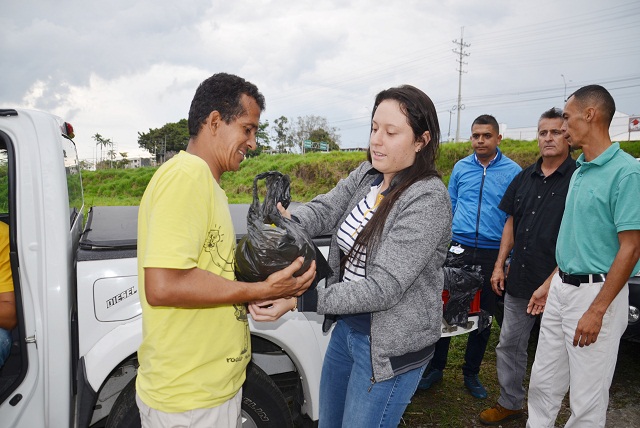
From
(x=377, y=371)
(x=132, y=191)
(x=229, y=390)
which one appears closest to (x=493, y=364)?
(x=377, y=371)

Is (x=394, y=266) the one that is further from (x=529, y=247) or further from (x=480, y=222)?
(x=480, y=222)

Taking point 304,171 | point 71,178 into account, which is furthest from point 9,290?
point 304,171

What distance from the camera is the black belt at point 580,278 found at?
2.64 m

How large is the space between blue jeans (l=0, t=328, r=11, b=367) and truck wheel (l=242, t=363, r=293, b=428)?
50.1 inches

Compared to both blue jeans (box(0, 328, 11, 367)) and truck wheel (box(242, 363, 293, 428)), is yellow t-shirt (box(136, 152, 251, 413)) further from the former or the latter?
blue jeans (box(0, 328, 11, 367))

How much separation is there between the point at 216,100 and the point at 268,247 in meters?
0.62

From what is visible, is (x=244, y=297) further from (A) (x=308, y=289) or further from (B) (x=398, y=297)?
(B) (x=398, y=297)

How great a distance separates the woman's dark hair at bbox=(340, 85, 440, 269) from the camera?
1831 millimetres

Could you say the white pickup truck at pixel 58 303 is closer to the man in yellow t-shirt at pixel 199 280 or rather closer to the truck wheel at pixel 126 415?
the truck wheel at pixel 126 415

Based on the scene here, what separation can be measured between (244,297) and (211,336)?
236mm

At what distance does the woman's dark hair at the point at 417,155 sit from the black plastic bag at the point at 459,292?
1.82 meters

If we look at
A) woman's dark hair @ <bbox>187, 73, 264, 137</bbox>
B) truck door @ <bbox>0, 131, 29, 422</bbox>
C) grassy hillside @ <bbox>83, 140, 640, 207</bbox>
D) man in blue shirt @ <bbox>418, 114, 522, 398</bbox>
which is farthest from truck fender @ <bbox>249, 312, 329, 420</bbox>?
grassy hillside @ <bbox>83, 140, 640, 207</bbox>

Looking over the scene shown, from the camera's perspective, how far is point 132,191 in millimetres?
33969

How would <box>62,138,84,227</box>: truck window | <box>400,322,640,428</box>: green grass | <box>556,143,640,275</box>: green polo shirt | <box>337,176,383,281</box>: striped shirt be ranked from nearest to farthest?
1. <box>337,176,383,281</box>: striped shirt
2. <box>556,143,640,275</box>: green polo shirt
3. <box>62,138,84,227</box>: truck window
4. <box>400,322,640,428</box>: green grass
